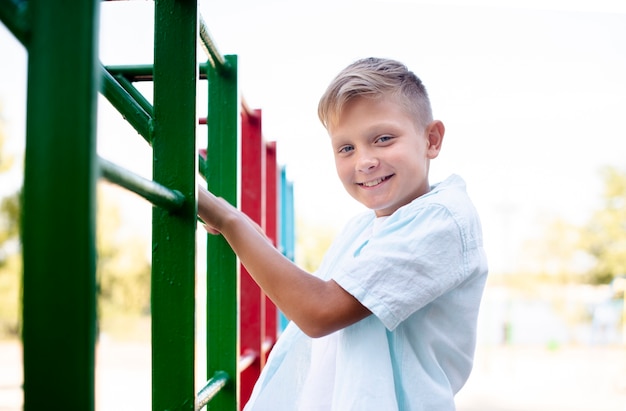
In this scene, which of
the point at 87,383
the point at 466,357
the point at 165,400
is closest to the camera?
the point at 87,383

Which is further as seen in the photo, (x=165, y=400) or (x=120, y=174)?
(x=165, y=400)

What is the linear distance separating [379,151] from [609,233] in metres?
23.1

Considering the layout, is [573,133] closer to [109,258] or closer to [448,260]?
[109,258]

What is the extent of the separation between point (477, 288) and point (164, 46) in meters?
0.64

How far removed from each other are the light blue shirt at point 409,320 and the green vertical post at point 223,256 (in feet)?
0.51

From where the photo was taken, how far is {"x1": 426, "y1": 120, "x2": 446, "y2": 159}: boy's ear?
1.31 m

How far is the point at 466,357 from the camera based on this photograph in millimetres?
1175

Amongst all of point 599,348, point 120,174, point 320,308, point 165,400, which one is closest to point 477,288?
point 320,308

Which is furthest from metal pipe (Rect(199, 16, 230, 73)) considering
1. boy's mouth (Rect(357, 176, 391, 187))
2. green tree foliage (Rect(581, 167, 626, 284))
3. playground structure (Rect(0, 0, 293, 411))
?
green tree foliage (Rect(581, 167, 626, 284))

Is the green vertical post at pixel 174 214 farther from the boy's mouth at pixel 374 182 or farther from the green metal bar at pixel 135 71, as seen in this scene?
the green metal bar at pixel 135 71

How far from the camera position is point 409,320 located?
3.70 ft

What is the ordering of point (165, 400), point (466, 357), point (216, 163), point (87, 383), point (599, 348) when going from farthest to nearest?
point (599, 348), point (216, 163), point (466, 357), point (165, 400), point (87, 383)

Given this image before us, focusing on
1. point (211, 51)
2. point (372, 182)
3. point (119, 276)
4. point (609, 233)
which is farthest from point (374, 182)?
point (609, 233)

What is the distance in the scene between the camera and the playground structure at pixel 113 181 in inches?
20.0
